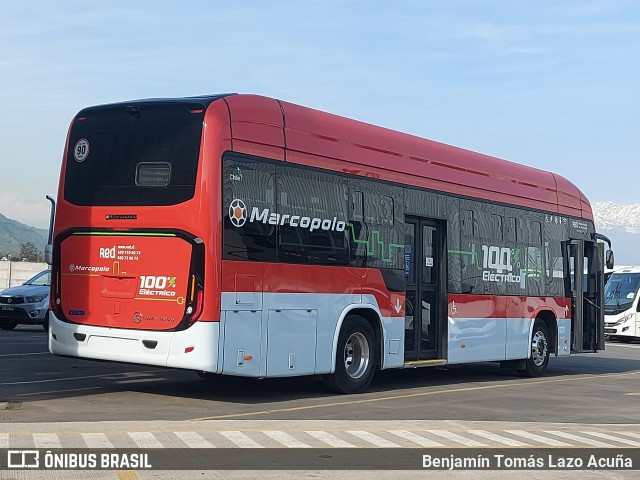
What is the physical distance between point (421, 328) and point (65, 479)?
9.25m

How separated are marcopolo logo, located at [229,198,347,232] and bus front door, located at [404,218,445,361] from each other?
2.05 m

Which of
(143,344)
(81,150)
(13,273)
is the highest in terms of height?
(81,150)

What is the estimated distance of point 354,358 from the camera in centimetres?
1536

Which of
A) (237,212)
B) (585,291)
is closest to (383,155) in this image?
(237,212)

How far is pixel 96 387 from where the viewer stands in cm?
1490

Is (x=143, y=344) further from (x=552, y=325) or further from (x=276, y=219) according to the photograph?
(x=552, y=325)

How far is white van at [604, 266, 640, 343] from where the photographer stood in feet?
119

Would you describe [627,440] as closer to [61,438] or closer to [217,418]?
[217,418]

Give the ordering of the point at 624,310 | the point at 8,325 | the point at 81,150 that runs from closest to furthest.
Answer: the point at 81,150 → the point at 8,325 → the point at 624,310

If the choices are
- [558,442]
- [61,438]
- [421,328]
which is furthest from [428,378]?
[61,438]

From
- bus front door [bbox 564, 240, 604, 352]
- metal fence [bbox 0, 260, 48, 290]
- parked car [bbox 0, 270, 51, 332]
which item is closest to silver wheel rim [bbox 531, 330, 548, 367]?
bus front door [bbox 564, 240, 604, 352]

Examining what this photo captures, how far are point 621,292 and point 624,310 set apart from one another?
30.2 inches

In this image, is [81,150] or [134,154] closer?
[134,154]

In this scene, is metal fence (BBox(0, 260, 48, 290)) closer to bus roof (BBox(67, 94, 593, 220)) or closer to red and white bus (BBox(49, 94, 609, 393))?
bus roof (BBox(67, 94, 593, 220))
